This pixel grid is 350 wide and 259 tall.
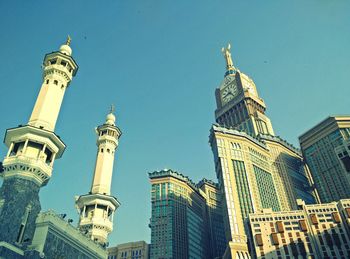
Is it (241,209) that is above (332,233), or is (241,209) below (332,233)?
above

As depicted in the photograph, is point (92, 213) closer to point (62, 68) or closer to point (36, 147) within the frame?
point (36, 147)

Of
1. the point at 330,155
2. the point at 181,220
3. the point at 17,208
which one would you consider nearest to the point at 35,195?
the point at 17,208

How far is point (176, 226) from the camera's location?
142 m

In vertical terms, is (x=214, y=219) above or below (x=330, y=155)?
below

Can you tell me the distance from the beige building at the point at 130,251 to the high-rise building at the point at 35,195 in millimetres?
91741

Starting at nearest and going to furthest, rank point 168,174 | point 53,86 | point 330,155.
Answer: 1. point 53,86
2. point 330,155
3. point 168,174

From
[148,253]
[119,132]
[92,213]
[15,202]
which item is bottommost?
[15,202]

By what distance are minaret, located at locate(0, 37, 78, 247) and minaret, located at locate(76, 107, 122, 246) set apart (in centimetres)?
1691

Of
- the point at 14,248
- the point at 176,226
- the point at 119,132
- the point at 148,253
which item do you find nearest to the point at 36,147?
the point at 14,248

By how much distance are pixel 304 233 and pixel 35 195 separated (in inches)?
3000

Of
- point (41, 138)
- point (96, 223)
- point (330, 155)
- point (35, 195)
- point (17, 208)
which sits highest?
point (330, 155)

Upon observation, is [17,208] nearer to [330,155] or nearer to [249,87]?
[330,155]

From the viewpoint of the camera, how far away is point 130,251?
493 feet

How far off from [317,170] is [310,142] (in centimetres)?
1453
